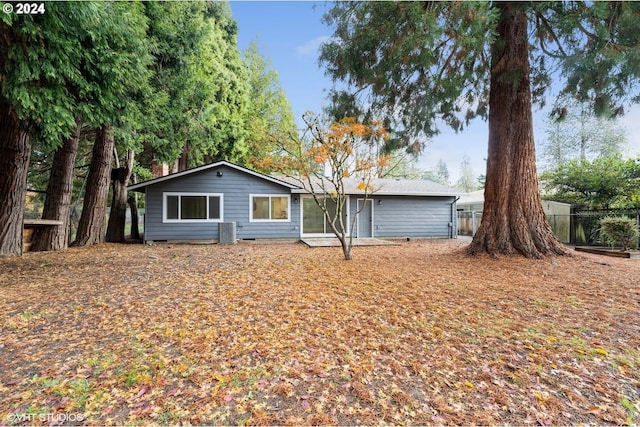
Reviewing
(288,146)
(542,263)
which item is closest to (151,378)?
(542,263)

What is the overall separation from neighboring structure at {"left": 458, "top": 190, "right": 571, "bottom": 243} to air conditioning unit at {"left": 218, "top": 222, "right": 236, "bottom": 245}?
11.5 m

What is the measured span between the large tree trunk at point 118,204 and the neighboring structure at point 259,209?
Result: 91 cm

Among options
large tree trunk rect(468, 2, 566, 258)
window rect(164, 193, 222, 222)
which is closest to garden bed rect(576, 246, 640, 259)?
large tree trunk rect(468, 2, 566, 258)

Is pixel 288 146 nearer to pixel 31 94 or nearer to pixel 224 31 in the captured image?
pixel 31 94

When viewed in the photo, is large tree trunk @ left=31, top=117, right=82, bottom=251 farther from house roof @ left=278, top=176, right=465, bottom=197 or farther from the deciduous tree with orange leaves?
house roof @ left=278, top=176, right=465, bottom=197

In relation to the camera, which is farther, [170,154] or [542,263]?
[170,154]

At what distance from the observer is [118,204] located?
11188 mm

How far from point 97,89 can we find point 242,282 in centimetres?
383

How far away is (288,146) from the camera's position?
30.7ft

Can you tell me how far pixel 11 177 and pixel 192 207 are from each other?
5101 millimetres

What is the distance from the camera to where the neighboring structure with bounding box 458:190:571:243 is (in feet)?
35.9

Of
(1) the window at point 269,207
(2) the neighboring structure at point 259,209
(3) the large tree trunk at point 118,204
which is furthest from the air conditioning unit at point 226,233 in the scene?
(3) the large tree trunk at point 118,204

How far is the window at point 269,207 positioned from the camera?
11320mm

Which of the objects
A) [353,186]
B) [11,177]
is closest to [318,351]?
[11,177]
